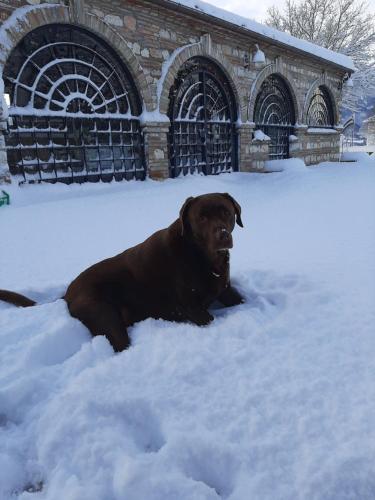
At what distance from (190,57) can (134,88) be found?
1.90 meters

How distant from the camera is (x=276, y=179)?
32.4 ft

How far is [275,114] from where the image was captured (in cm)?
1227

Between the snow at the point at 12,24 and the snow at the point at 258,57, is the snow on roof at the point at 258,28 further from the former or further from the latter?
the snow at the point at 12,24

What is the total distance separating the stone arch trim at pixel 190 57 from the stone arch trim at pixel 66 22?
1.38ft

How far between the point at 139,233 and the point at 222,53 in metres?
7.47

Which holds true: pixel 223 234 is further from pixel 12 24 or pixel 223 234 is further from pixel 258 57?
pixel 258 57

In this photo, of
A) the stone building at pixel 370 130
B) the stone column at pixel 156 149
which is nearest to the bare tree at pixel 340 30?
the stone building at pixel 370 130

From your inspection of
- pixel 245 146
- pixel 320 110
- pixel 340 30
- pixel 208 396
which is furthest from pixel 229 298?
pixel 340 30

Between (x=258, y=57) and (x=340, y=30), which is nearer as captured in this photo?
(x=258, y=57)

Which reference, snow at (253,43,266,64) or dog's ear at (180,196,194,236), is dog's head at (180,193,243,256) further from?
snow at (253,43,266,64)

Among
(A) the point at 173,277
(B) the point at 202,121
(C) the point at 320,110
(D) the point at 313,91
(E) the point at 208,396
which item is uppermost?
(D) the point at 313,91

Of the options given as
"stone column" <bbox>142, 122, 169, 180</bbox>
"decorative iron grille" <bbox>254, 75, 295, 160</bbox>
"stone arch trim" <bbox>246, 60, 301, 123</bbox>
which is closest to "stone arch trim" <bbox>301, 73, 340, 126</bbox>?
"stone arch trim" <bbox>246, 60, 301, 123</bbox>

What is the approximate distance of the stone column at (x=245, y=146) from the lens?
1056 cm

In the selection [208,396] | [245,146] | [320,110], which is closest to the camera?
[208,396]
